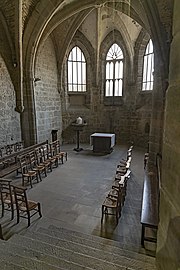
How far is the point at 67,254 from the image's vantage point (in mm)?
2379

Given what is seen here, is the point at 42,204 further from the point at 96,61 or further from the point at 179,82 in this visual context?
the point at 96,61

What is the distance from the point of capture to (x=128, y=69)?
35.1 feet

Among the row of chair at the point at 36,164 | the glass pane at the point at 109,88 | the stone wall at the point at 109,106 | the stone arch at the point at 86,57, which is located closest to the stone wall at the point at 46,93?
the stone arch at the point at 86,57

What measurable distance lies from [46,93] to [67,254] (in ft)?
27.9

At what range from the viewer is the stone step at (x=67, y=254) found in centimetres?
216

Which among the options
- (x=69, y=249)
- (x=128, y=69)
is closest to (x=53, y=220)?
(x=69, y=249)

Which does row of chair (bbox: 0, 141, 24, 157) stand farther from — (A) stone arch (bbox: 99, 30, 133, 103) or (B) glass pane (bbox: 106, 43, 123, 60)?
(B) glass pane (bbox: 106, 43, 123, 60)

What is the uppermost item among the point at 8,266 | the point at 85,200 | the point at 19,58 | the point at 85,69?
the point at 85,69

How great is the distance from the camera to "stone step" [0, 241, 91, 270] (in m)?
2.11

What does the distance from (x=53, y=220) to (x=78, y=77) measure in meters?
9.34

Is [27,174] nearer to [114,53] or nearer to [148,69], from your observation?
[148,69]

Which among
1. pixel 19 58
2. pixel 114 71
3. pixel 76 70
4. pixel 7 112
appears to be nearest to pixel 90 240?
pixel 7 112

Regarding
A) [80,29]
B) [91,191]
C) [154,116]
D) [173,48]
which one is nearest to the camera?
[173,48]

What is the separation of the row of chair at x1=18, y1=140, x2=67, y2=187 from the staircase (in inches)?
114
